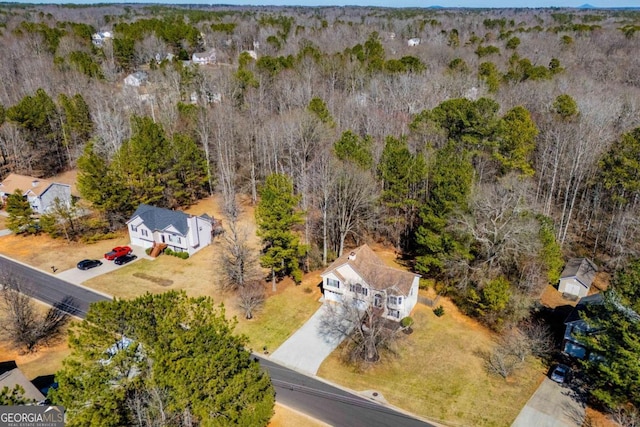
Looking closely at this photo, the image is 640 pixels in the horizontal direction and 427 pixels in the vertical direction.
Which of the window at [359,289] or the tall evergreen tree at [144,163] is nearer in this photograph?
the window at [359,289]

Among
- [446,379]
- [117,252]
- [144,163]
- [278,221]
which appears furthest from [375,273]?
[144,163]

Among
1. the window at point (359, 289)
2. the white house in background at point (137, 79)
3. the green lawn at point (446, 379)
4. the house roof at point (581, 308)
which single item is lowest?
the green lawn at point (446, 379)

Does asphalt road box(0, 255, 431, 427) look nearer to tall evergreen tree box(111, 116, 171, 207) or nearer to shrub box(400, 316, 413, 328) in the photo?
shrub box(400, 316, 413, 328)

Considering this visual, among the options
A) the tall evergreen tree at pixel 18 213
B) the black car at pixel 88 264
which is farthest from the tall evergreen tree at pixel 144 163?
the tall evergreen tree at pixel 18 213

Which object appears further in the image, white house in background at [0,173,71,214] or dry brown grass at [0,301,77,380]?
white house in background at [0,173,71,214]

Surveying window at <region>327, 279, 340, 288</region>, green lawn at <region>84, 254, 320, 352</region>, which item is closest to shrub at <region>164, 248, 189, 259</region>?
green lawn at <region>84, 254, 320, 352</region>

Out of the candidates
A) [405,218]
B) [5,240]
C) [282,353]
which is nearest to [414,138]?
[405,218]

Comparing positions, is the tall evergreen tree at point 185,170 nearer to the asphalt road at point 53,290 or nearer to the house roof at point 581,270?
the asphalt road at point 53,290
